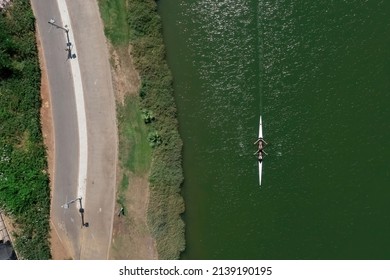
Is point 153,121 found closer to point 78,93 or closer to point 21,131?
point 78,93

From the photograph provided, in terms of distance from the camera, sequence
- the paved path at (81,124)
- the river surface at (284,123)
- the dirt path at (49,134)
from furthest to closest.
Answer: 1. the dirt path at (49,134)
2. the paved path at (81,124)
3. the river surface at (284,123)

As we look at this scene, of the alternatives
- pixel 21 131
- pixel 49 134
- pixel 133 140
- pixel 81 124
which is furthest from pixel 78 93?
pixel 133 140

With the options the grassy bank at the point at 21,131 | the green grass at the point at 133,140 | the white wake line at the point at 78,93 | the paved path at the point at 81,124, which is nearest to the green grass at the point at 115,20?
the paved path at the point at 81,124

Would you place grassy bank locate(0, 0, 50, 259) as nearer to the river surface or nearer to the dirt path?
the dirt path

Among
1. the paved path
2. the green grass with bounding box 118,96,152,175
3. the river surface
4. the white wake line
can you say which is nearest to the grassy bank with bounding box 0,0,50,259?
the paved path

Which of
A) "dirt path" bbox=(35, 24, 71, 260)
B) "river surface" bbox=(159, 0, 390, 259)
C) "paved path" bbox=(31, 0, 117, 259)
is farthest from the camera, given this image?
"dirt path" bbox=(35, 24, 71, 260)

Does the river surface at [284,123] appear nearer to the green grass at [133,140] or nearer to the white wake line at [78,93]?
the green grass at [133,140]

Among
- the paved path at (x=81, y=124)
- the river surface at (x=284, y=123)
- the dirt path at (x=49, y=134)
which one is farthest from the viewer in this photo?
the dirt path at (x=49, y=134)
